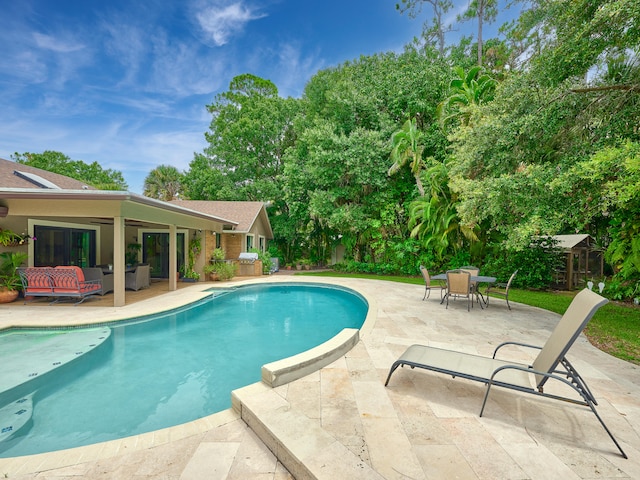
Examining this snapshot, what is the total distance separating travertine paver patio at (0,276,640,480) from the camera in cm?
229

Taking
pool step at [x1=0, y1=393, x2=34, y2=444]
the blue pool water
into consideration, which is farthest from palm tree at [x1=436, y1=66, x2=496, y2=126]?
pool step at [x1=0, y1=393, x2=34, y2=444]

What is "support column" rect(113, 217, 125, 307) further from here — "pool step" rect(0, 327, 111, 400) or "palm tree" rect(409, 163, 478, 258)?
"palm tree" rect(409, 163, 478, 258)

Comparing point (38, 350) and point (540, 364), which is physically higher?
point (540, 364)

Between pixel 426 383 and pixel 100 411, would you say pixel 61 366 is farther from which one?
pixel 426 383

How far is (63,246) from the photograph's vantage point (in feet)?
36.6

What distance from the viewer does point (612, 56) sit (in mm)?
6621

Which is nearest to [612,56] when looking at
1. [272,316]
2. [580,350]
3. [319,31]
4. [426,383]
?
[580,350]

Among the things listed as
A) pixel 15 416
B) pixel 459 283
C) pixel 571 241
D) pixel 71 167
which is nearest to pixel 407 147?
pixel 571 241

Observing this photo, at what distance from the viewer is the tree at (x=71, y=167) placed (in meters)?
33.6

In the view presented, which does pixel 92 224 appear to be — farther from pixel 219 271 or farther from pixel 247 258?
pixel 247 258

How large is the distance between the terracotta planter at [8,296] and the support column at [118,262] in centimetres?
324

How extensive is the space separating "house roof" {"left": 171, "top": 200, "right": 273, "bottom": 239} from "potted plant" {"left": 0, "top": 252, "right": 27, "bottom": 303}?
8833mm

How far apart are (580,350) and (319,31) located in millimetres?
21977

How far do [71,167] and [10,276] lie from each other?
3504cm
